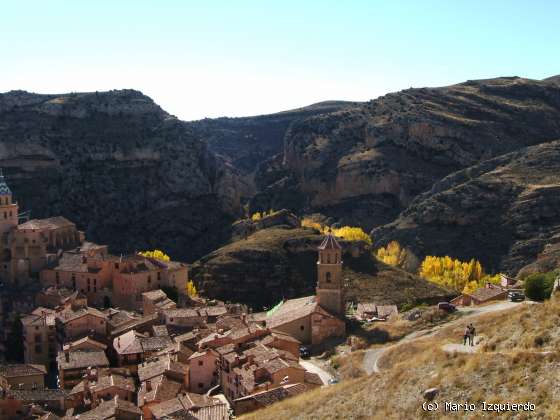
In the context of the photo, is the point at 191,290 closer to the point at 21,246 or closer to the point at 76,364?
the point at 21,246

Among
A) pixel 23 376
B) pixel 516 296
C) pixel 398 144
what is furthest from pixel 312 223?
pixel 23 376

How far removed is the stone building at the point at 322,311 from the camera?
182ft

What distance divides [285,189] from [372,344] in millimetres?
105498

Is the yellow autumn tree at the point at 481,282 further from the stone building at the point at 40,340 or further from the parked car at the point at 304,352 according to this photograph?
the stone building at the point at 40,340

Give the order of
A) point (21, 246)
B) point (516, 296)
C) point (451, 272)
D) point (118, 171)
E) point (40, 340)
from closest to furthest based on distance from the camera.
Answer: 1. point (516, 296)
2. point (40, 340)
3. point (21, 246)
4. point (451, 272)
5. point (118, 171)

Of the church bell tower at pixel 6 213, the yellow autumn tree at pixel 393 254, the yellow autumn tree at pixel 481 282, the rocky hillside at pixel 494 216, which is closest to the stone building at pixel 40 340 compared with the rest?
the church bell tower at pixel 6 213

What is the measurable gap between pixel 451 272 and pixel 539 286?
4557 centimetres

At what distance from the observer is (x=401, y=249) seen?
107 m

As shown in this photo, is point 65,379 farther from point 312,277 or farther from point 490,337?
point 312,277

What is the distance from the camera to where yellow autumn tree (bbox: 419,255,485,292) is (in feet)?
293

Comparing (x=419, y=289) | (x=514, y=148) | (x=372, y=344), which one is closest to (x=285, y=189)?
(x=514, y=148)

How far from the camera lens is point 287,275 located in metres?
84.2

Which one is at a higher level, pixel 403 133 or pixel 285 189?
pixel 403 133

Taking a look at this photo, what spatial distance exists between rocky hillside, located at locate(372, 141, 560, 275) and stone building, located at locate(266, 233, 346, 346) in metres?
43.8
